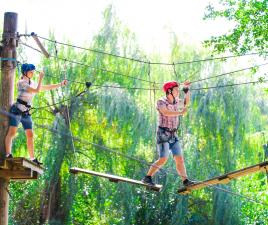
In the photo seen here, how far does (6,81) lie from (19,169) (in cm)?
114

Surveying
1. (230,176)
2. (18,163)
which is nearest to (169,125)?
(230,176)

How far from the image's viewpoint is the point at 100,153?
15.5 meters

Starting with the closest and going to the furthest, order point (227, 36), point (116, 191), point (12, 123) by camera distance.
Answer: point (12, 123), point (227, 36), point (116, 191)

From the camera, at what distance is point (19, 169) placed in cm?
748

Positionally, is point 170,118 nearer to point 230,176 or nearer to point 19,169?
point 230,176

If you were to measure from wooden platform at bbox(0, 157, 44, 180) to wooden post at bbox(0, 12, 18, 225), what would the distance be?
0.44 feet

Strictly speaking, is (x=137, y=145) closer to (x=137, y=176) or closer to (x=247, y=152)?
(x=137, y=176)

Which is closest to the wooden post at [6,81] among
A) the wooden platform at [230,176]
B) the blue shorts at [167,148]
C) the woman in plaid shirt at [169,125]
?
the woman in plaid shirt at [169,125]

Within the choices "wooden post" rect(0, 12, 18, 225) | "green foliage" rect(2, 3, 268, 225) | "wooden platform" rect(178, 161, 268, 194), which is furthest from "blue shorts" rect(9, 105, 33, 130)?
"green foliage" rect(2, 3, 268, 225)

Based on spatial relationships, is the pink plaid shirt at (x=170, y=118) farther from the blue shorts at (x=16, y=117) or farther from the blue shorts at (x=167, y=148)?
the blue shorts at (x=16, y=117)

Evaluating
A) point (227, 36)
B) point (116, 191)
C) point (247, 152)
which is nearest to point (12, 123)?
point (227, 36)

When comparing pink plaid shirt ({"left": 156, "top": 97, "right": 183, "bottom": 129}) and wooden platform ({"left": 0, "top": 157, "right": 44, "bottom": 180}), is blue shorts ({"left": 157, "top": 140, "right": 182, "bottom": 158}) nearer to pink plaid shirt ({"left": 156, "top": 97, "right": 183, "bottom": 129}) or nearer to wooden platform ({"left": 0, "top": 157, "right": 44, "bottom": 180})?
pink plaid shirt ({"left": 156, "top": 97, "right": 183, "bottom": 129})

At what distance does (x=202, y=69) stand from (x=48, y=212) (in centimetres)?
504

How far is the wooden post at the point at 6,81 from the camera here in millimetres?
7660
